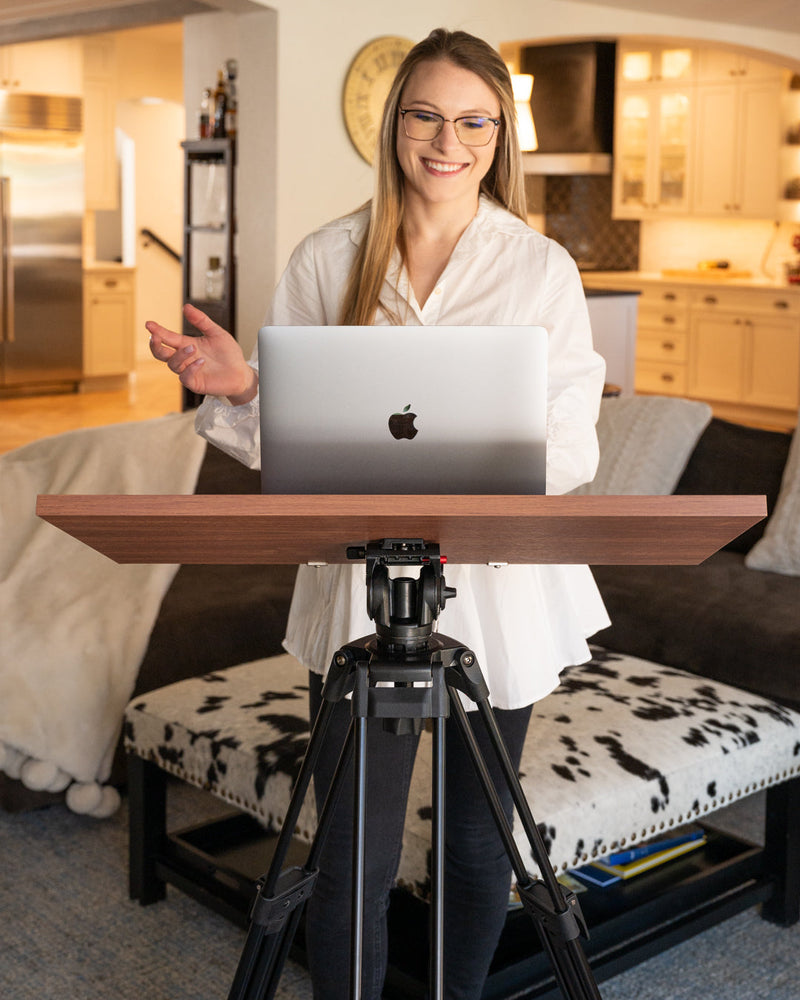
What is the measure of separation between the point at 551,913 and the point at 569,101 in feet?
28.6

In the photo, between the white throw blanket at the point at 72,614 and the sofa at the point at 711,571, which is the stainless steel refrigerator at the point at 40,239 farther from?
the sofa at the point at 711,571

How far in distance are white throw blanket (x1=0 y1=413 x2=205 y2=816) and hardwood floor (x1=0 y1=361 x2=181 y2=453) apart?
436 cm

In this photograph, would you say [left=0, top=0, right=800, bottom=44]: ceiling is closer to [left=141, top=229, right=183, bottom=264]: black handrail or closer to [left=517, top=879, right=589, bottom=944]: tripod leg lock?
[left=141, top=229, right=183, bottom=264]: black handrail

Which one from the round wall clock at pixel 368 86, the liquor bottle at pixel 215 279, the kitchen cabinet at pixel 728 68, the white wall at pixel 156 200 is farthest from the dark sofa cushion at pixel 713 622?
the white wall at pixel 156 200

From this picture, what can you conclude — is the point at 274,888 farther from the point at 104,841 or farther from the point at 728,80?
the point at 728,80

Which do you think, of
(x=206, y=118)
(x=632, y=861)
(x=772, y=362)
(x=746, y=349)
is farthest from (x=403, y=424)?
(x=746, y=349)

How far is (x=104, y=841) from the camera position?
112 inches

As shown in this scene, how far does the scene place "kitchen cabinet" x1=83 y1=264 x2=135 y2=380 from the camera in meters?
10.3

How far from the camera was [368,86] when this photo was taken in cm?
593

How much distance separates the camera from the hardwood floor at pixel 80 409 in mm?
8453

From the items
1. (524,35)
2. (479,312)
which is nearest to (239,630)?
(479,312)

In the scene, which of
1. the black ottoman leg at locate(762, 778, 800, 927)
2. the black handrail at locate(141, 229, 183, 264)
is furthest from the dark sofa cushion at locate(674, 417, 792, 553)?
the black handrail at locate(141, 229, 183, 264)

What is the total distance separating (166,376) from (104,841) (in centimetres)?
892

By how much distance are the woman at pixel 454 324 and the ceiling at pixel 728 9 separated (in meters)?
5.64
